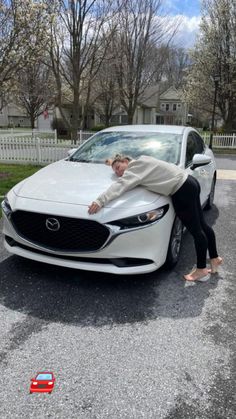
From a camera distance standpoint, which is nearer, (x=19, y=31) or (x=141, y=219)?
(x=141, y=219)

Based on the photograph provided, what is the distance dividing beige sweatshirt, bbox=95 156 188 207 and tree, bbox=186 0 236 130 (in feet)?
71.7

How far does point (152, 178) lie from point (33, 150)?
31.7 ft

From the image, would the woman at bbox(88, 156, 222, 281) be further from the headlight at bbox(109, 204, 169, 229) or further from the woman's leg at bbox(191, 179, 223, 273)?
the headlight at bbox(109, 204, 169, 229)

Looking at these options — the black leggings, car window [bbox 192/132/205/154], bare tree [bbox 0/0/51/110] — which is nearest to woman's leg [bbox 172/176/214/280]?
the black leggings

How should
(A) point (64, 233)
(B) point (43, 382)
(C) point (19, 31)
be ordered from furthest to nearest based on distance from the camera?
(C) point (19, 31), (A) point (64, 233), (B) point (43, 382)

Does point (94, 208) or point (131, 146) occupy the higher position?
point (131, 146)

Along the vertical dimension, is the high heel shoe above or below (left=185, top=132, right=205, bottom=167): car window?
below

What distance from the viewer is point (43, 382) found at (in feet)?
7.28

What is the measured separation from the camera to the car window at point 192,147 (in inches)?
177

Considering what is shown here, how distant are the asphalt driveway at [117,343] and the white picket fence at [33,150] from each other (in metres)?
8.31

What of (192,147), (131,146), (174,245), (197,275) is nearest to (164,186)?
(174,245)

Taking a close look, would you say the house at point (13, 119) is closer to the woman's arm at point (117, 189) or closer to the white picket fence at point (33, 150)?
the white picket fence at point (33, 150)

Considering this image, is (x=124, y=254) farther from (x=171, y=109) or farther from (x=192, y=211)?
(x=171, y=109)

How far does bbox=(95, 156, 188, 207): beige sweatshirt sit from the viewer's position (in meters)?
3.23
